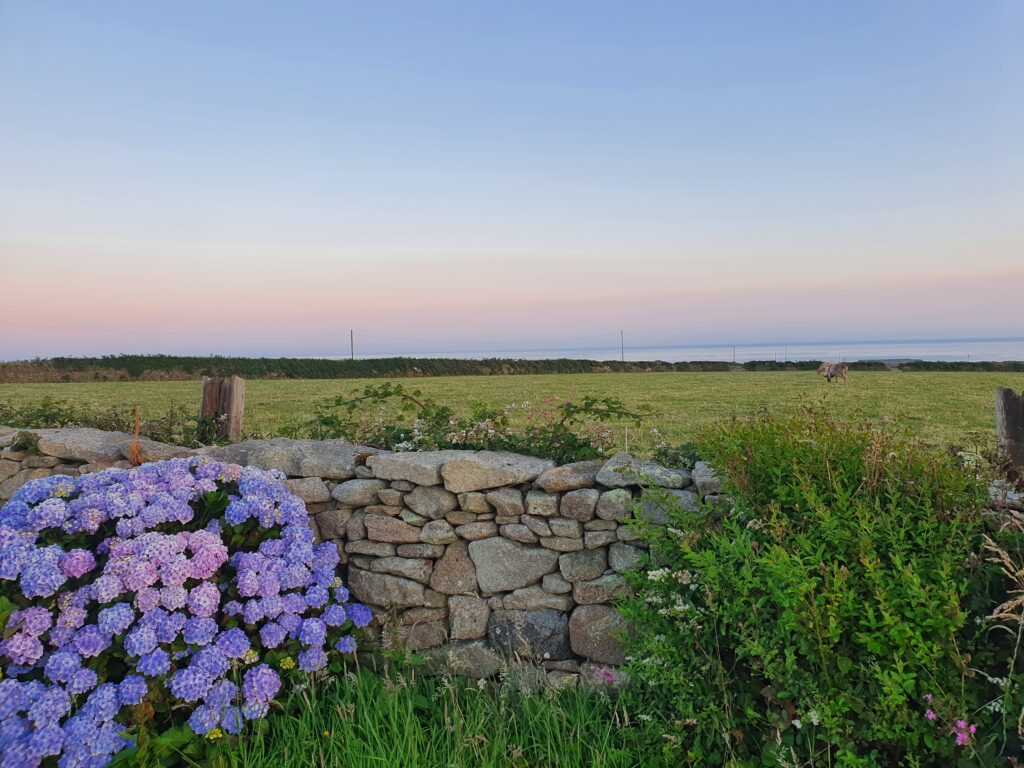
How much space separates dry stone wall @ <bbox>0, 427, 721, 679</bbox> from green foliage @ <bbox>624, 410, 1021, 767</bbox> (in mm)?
423

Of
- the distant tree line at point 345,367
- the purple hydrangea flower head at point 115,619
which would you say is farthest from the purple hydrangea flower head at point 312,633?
the distant tree line at point 345,367

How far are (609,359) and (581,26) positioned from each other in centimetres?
2907

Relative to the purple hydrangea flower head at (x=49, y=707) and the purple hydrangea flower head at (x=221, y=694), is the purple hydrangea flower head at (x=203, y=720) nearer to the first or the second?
the purple hydrangea flower head at (x=221, y=694)

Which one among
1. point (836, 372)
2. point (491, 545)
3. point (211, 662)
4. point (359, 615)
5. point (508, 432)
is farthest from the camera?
point (836, 372)

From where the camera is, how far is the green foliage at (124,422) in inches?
206

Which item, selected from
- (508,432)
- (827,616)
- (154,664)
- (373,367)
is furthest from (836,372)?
(154,664)

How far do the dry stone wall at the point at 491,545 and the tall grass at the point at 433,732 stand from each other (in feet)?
1.13

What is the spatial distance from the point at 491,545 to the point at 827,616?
6.08 ft

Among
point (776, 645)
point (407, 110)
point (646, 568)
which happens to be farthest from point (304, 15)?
point (776, 645)

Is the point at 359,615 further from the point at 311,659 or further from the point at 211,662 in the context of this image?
the point at 211,662

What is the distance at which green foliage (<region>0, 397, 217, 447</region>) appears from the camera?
17.2ft

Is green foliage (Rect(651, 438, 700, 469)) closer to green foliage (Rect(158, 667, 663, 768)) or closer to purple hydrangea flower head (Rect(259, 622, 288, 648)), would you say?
green foliage (Rect(158, 667, 663, 768))

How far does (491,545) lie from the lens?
12.1 ft

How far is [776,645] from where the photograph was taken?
2.38 meters
